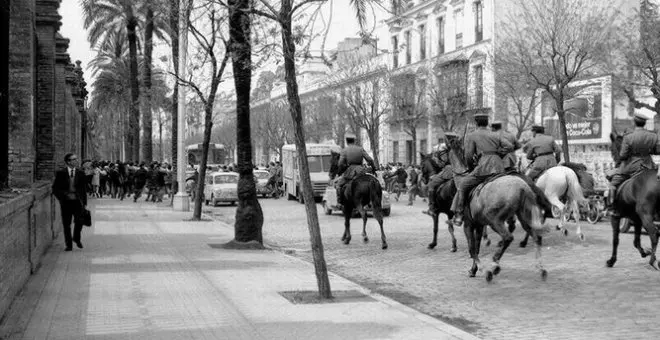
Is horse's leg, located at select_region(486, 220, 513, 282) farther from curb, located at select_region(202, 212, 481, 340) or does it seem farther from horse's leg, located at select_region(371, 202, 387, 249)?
horse's leg, located at select_region(371, 202, 387, 249)

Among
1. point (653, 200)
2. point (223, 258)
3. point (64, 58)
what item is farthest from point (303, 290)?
point (64, 58)

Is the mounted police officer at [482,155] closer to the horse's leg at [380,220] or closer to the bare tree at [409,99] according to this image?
the horse's leg at [380,220]

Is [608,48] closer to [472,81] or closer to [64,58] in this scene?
[472,81]

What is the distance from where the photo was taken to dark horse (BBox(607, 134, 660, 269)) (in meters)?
12.0

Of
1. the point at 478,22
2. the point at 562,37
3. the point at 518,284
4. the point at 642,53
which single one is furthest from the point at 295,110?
→ the point at 478,22

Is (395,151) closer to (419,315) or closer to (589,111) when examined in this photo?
(589,111)

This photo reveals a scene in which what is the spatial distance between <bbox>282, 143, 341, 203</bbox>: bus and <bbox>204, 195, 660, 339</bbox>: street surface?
49.9ft

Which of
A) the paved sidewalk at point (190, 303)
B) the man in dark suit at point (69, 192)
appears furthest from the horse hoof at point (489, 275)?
the man in dark suit at point (69, 192)

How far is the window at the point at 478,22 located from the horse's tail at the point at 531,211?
38.0 metres

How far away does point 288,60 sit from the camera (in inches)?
397

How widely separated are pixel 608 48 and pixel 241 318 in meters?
29.4

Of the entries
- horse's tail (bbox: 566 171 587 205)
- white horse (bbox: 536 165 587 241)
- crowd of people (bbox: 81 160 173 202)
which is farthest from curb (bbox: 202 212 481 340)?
crowd of people (bbox: 81 160 173 202)

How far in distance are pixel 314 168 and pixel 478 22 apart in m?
18.3

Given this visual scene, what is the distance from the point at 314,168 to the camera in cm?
3528
